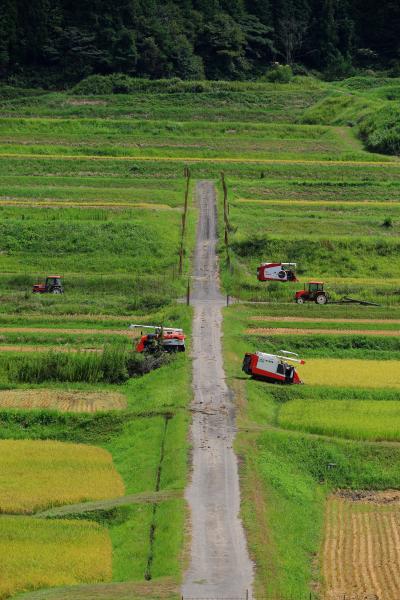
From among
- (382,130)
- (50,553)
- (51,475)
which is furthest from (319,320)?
(382,130)

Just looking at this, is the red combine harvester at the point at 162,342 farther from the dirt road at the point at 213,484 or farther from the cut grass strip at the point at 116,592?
the cut grass strip at the point at 116,592

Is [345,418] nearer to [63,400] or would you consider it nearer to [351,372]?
[351,372]

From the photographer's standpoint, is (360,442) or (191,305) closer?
(360,442)

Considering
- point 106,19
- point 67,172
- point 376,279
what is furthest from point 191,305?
point 106,19

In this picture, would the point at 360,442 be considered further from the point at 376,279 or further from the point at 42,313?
the point at 376,279

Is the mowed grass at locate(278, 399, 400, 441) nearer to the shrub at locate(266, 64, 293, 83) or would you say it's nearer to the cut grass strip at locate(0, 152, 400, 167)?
the cut grass strip at locate(0, 152, 400, 167)
